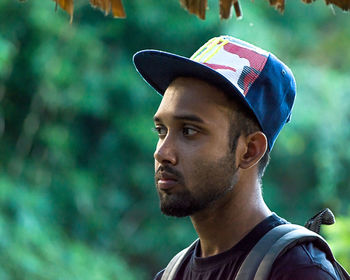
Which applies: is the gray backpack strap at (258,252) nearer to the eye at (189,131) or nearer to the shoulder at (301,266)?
the shoulder at (301,266)

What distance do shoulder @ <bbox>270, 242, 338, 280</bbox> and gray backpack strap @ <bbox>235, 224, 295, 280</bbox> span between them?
38 mm

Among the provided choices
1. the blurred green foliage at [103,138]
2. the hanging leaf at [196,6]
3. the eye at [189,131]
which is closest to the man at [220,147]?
the eye at [189,131]

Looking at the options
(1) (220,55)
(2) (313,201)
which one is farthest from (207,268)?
(2) (313,201)

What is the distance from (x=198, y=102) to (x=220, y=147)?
0.12 m

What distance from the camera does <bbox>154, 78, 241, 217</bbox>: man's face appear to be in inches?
78.1

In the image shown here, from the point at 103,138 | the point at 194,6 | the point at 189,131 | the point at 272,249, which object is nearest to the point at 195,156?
the point at 189,131

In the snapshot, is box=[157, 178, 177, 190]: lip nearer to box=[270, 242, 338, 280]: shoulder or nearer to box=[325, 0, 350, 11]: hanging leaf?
box=[270, 242, 338, 280]: shoulder

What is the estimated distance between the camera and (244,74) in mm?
2051

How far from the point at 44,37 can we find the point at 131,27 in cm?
120

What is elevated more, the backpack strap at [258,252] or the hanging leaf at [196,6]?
the hanging leaf at [196,6]

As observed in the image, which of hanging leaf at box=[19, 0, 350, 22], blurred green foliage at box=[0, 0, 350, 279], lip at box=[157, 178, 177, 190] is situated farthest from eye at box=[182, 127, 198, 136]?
blurred green foliage at box=[0, 0, 350, 279]

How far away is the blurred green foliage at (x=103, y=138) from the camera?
8.77 m

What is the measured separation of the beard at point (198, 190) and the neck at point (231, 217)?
3 cm

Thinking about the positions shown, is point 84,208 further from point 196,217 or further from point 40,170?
point 196,217
